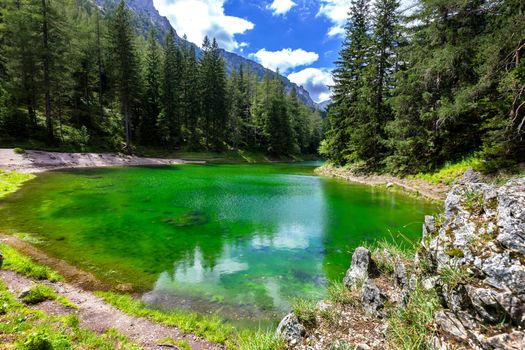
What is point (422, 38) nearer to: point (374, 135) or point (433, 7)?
point (433, 7)

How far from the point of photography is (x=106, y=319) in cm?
605

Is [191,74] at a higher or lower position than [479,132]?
higher

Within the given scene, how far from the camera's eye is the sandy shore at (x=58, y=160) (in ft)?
85.4

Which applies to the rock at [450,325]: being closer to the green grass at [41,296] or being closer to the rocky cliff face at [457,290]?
the rocky cliff face at [457,290]

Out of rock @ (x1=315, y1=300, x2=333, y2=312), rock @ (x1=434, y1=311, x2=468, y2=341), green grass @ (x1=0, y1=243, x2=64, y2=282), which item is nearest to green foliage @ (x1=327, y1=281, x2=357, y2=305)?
rock @ (x1=315, y1=300, x2=333, y2=312)

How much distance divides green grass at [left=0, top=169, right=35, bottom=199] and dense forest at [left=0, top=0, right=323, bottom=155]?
1208 centimetres

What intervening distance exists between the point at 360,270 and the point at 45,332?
641 centimetres

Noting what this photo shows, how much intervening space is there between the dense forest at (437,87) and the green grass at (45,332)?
1860 centimetres

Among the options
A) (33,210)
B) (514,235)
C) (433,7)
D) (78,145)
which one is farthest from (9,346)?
(78,145)

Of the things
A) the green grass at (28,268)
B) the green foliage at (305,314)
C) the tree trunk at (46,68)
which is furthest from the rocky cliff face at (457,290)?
the tree trunk at (46,68)

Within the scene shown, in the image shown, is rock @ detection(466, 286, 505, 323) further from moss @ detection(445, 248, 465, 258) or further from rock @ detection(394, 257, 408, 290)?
rock @ detection(394, 257, 408, 290)

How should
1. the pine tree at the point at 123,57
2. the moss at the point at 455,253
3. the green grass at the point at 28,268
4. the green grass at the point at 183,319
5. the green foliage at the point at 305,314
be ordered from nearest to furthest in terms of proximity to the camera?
the moss at the point at 455,253
the green foliage at the point at 305,314
the green grass at the point at 183,319
the green grass at the point at 28,268
the pine tree at the point at 123,57

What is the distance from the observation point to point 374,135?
30.4m

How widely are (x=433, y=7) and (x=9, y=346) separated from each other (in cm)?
2904
